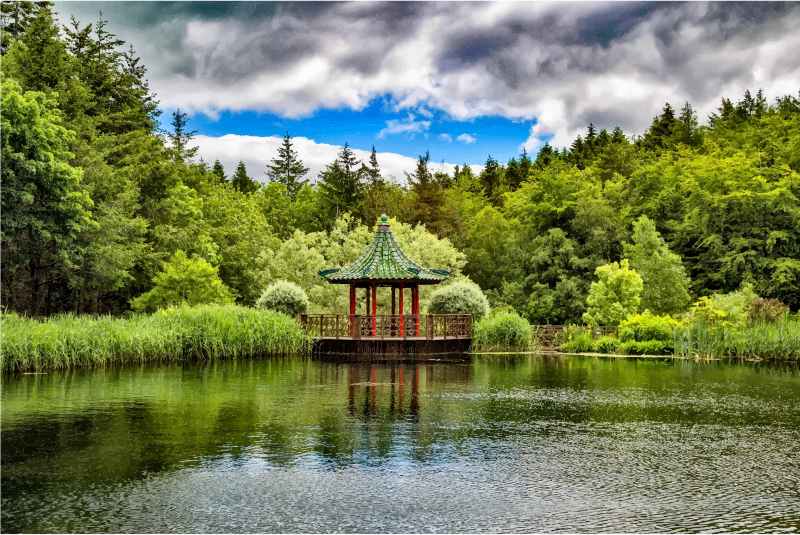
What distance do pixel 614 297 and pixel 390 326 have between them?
11315 mm

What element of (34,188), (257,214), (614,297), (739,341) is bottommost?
(739,341)

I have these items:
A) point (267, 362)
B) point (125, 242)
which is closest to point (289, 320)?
point (267, 362)

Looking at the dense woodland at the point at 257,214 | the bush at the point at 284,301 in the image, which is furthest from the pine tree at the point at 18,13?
the bush at the point at 284,301

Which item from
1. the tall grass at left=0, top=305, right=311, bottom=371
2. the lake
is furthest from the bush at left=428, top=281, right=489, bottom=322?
the lake

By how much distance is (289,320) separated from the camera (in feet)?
89.0

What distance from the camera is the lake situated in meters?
6.85

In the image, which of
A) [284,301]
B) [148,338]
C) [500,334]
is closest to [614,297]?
[500,334]

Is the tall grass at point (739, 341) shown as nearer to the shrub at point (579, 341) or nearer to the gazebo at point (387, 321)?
the shrub at point (579, 341)

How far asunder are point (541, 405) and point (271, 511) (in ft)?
26.6

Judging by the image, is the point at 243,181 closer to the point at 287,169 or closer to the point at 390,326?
the point at 287,169

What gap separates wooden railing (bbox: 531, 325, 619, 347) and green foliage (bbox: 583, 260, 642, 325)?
145 centimetres

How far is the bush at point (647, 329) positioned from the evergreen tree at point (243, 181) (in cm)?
5212

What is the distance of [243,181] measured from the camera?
76.2 metres

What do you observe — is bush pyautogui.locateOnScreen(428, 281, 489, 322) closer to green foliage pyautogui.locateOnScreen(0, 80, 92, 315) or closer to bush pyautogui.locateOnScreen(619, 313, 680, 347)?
bush pyautogui.locateOnScreen(619, 313, 680, 347)
